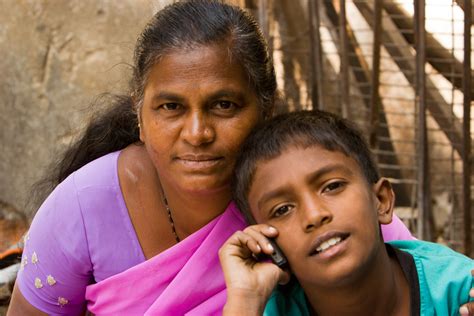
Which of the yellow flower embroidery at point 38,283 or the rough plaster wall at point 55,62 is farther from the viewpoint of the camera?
the rough plaster wall at point 55,62

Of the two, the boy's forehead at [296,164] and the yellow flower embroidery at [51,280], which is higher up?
the boy's forehead at [296,164]

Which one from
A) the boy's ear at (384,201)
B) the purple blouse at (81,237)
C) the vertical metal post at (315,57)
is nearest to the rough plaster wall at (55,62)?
the vertical metal post at (315,57)

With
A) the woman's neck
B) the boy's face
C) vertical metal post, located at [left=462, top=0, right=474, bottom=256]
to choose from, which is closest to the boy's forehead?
the boy's face

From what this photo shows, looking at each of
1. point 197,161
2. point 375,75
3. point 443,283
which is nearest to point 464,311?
point 443,283

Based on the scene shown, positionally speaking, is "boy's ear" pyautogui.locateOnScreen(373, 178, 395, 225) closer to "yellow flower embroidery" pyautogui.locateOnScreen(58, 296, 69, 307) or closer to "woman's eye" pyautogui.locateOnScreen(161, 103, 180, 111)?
"woman's eye" pyautogui.locateOnScreen(161, 103, 180, 111)

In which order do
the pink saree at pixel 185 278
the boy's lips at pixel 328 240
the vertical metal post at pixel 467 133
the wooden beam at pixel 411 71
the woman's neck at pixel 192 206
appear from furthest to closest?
1. the wooden beam at pixel 411 71
2. the vertical metal post at pixel 467 133
3. the pink saree at pixel 185 278
4. the woman's neck at pixel 192 206
5. the boy's lips at pixel 328 240

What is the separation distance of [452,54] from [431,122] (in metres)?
0.71

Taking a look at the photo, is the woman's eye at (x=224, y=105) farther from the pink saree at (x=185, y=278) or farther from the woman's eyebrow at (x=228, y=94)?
the pink saree at (x=185, y=278)

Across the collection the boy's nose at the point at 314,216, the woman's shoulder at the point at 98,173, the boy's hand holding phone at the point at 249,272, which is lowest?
the boy's hand holding phone at the point at 249,272

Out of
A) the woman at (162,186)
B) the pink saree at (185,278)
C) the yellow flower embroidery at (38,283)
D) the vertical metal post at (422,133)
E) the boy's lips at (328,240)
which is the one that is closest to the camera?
the boy's lips at (328,240)

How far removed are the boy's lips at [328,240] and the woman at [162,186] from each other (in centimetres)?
35

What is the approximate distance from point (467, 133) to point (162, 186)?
1405 millimetres

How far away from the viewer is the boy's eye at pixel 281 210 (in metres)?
2.26

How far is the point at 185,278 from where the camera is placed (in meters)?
2.62
